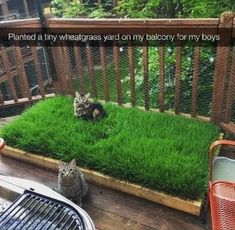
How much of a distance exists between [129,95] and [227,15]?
122 cm

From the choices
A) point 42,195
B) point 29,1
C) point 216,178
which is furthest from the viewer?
point 29,1

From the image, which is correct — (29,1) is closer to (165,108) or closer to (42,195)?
(165,108)

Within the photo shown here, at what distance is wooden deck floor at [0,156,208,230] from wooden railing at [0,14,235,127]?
38.4 inches

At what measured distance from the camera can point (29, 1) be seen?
228 inches

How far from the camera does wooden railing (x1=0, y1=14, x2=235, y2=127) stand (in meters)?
2.52

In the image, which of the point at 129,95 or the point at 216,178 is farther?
the point at 129,95

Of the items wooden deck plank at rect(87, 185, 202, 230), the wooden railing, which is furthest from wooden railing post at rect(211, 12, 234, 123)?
wooden deck plank at rect(87, 185, 202, 230)

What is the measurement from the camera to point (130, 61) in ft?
9.46

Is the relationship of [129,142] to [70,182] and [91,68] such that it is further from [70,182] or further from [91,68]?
[91,68]

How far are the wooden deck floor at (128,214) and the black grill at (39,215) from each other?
830 millimetres

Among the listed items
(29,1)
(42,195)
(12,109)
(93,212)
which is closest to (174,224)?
(93,212)

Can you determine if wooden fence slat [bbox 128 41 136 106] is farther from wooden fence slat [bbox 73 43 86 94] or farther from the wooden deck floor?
the wooden deck floor

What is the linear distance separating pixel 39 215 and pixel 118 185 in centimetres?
110

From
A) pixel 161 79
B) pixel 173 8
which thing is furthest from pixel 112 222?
pixel 173 8
